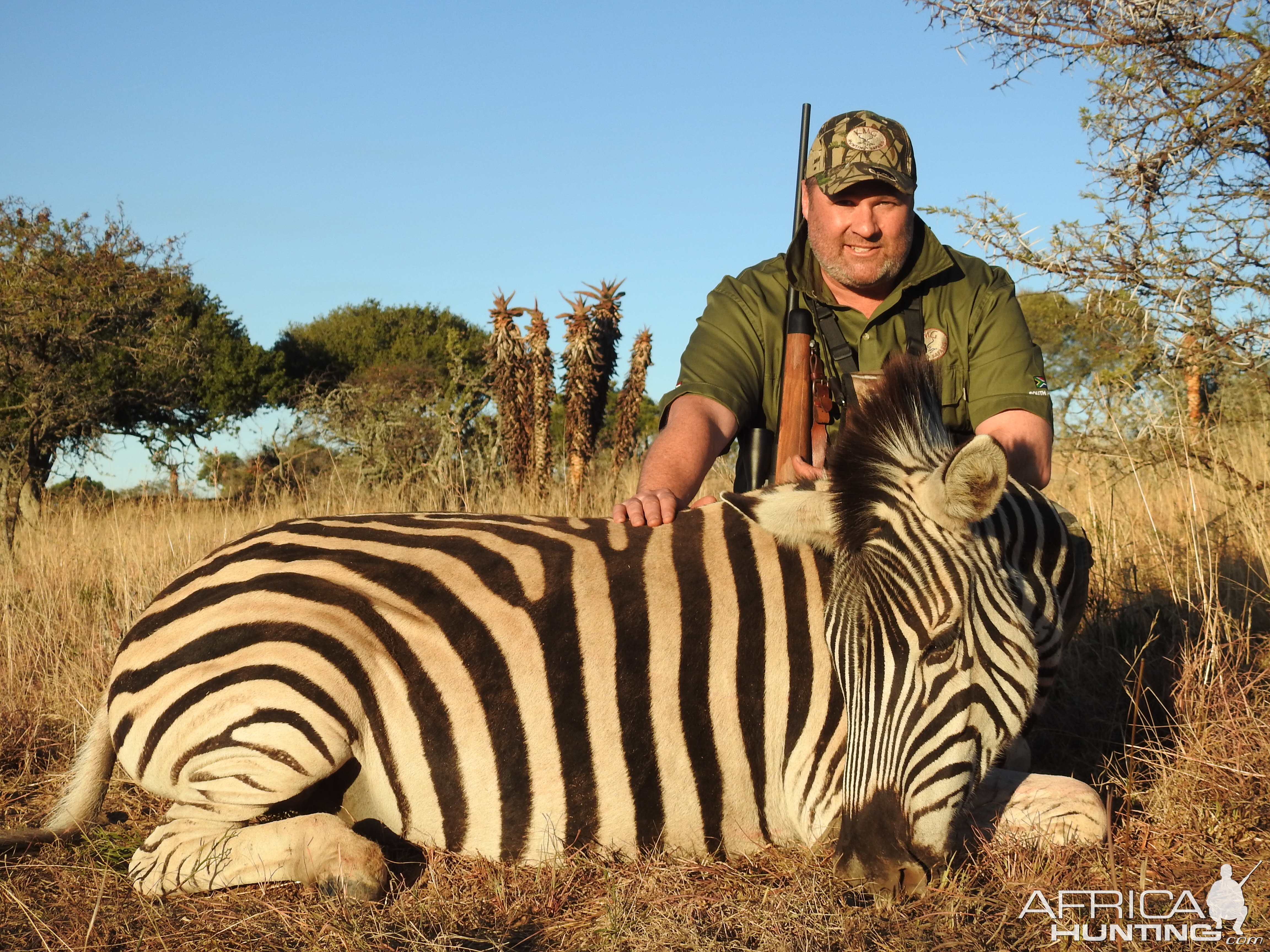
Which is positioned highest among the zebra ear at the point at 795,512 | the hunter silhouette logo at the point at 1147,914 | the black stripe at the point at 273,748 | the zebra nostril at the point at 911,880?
the zebra ear at the point at 795,512

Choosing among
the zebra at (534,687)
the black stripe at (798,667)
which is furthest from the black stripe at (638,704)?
the black stripe at (798,667)

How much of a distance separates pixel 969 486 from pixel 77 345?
16.3m

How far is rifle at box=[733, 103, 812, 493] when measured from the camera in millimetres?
3916

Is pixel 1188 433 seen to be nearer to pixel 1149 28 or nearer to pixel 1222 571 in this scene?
pixel 1222 571

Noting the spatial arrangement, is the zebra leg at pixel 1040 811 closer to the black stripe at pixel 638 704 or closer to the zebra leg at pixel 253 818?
the black stripe at pixel 638 704

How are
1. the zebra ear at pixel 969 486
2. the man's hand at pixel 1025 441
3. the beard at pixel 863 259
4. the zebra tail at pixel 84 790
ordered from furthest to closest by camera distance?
the beard at pixel 863 259
the man's hand at pixel 1025 441
the zebra tail at pixel 84 790
the zebra ear at pixel 969 486

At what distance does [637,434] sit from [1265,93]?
8.68m

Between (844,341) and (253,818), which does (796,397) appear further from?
(253,818)

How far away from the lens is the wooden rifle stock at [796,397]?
154 inches

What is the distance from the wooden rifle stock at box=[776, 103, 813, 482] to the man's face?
0.26m

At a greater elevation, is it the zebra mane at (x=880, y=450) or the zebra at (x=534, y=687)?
the zebra mane at (x=880, y=450)

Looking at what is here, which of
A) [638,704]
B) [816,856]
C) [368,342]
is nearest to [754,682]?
[638,704]

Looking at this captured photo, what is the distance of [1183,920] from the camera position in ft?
7.54

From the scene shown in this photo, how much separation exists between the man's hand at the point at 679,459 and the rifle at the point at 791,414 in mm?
203
